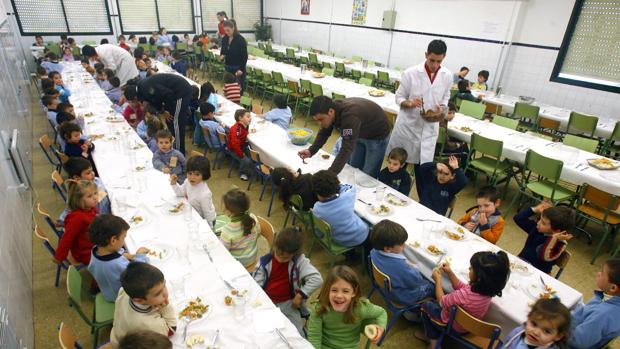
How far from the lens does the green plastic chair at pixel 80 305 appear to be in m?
2.47

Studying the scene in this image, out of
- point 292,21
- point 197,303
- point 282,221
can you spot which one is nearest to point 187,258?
point 197,303

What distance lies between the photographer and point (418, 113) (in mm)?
4570

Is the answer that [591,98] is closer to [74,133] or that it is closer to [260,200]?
[260,200]

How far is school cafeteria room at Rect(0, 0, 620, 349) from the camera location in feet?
7.76

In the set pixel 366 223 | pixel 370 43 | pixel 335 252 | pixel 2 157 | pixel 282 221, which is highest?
pixel 370 43

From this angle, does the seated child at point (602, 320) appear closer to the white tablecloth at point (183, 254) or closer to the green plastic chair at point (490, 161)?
the white tablecloth at point (183, 254)

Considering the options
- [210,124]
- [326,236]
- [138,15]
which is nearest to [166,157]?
Answer: [210,124]

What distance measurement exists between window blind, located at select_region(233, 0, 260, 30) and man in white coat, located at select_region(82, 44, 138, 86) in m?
10.1

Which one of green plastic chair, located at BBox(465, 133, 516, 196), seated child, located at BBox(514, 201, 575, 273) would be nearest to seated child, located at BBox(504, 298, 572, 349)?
seated child, located at BBox(514, 201, 575, 273)

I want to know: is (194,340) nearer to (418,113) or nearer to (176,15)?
(418,113)

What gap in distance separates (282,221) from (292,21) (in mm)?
13666

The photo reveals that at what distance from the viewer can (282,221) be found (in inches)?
198

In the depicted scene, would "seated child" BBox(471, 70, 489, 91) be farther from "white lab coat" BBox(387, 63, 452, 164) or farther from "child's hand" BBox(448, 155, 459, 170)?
"child's hand" BBox(448, 155, 459, 170)

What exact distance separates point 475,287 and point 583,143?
4471mm
